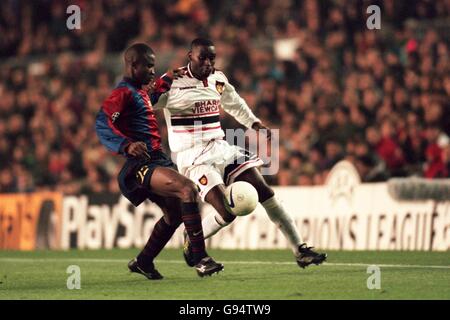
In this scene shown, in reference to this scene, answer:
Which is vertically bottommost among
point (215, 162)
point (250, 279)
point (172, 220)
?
point (250, 279)

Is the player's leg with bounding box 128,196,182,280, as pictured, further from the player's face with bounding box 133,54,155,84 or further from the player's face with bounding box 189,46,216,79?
the player's face with bounding box 189,46,216,79

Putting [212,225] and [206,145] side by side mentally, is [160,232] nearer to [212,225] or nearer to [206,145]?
[212,225]

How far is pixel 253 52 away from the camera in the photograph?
1988 cm

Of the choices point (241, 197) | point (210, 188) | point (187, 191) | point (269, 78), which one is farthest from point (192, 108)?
point (269, 78)

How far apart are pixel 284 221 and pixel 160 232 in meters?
1.16

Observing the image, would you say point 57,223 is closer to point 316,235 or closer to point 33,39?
point 316,235

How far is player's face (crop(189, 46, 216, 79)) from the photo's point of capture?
1021cm

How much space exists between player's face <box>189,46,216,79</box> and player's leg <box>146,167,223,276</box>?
3.70ft

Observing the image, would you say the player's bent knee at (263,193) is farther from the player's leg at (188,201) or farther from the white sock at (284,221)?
the player's leg at (188,201)

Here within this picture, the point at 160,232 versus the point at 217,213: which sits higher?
the point at 217,213

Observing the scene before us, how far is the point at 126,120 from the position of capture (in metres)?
9.85

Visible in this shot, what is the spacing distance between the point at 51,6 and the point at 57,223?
27.3ft

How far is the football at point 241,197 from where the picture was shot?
998 cm
